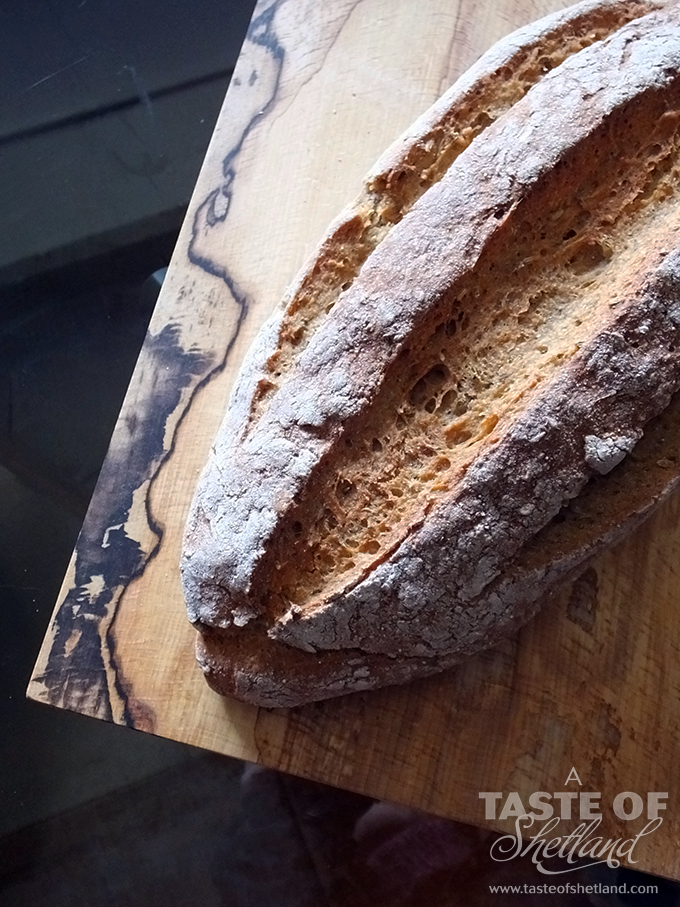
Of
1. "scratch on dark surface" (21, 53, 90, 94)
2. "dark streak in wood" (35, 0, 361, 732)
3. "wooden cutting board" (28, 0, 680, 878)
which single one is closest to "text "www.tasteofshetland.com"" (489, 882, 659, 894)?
"wooden cutting board" (28, 0, 680, 878)

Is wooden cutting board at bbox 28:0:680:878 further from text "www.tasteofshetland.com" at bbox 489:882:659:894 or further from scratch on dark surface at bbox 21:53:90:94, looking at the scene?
scratch on dark surface at bbox 21:53:90:94

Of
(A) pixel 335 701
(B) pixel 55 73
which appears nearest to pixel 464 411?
(A) pixel 335 701

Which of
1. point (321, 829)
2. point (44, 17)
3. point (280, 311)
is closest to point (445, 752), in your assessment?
point (321, 829)

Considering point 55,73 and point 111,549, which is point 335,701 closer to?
point 111,549

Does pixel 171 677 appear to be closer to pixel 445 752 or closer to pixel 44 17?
pixel 445 752

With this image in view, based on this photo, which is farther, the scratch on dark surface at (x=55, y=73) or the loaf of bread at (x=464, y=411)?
the scratch on dark surface at (x=55, y=73)

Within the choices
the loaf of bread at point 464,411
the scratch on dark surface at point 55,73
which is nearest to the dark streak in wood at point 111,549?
the loaf of bread at point 464,411

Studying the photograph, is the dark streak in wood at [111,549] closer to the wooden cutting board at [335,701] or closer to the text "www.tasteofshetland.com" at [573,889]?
the wooden cutting board at [335,701]
